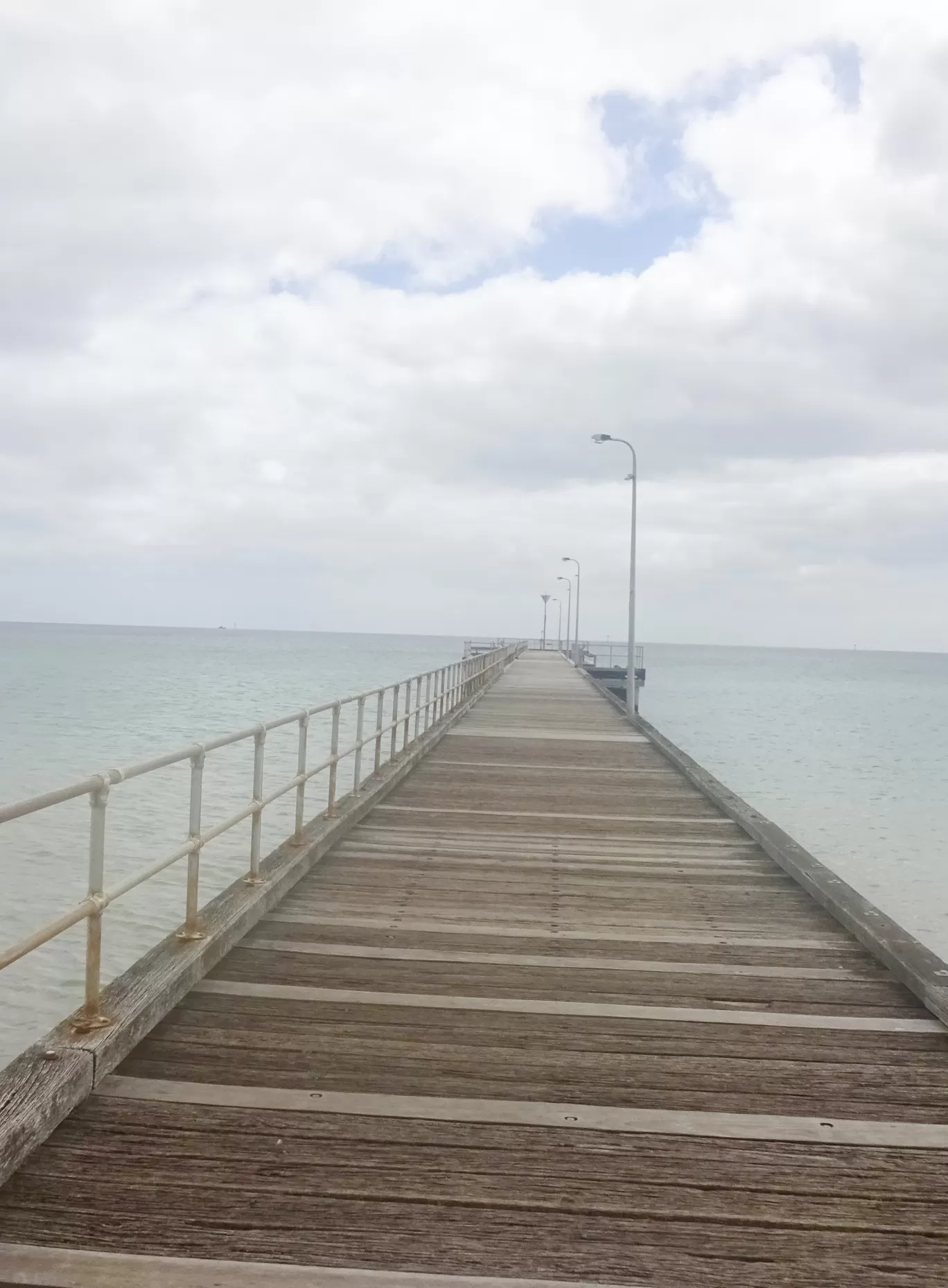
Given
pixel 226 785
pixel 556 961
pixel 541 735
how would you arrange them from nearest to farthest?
pixel 556 961 → pixel 541 735 → pixel 226 785

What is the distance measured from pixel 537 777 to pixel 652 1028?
8.27 meters

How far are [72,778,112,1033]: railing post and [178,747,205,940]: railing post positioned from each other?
0.84 metres

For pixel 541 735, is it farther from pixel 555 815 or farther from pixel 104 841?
pixel 104 841

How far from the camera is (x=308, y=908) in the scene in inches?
248

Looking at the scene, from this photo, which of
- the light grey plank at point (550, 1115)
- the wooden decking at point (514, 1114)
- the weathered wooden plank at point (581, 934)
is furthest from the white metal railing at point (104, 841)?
the weathered wooden plank at point (581, 934)

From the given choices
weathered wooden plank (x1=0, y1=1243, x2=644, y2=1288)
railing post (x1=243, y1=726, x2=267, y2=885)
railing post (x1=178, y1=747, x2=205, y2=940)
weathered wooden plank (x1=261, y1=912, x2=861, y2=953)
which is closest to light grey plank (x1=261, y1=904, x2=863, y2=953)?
weathered wooden plank (x1=261, y1=912, x2=861, y2=953)

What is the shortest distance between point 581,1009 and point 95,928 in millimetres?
2137

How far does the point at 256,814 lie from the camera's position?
242 inches

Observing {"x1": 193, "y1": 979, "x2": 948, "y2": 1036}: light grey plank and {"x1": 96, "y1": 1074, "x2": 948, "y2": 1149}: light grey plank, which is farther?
{"x1": 193, "y1": 979, "x2": 948, "y2": 1036}: light grey plank

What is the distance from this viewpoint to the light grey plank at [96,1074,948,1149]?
11.5 ft

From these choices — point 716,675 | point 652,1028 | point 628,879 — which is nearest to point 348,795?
point 628,879

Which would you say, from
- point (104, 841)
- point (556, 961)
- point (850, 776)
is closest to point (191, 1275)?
point (104, 841)

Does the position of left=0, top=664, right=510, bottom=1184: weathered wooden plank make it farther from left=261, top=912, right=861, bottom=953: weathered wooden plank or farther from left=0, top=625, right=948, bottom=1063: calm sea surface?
left=0, top=625, right=948, bottom=1063: calm sea surface

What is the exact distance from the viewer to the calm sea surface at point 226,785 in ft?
42.7
